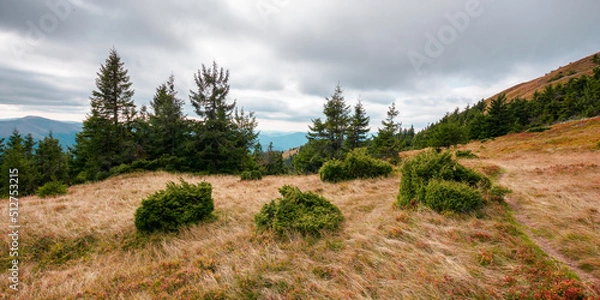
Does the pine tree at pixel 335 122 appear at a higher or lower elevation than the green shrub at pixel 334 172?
higher

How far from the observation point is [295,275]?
13.2 feet

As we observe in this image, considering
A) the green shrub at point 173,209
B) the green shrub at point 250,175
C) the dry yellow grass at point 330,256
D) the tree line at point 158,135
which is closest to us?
the dry yellow grass at point 330,256

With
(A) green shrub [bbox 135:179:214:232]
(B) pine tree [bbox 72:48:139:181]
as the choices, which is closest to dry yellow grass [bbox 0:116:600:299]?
(A) green shrub [bbox 135:179:214:232]

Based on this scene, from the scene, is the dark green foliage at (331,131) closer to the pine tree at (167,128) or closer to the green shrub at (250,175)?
the green shrub at (250,175)

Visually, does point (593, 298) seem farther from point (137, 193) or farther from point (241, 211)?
point (137, 193)

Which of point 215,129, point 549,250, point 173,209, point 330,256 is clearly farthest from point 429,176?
point 215,129

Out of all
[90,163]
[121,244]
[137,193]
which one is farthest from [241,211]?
[90,163]

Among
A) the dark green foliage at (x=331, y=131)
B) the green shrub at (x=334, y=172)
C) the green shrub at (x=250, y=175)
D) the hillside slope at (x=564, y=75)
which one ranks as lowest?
the green shrub at (x=250, y=175)

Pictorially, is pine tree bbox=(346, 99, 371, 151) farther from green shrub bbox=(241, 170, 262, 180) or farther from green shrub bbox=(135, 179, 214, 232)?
green shrub bbox=(135, 179, 214, 232)

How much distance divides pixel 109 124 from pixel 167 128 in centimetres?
630

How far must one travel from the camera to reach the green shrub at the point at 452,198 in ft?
20.0

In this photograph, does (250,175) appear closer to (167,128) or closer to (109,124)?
(167,128)

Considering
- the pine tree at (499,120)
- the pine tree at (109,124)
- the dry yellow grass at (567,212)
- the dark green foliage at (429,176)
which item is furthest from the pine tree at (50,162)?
the pine tree at (499,120)

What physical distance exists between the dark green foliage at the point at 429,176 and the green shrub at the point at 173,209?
6.96 metres
